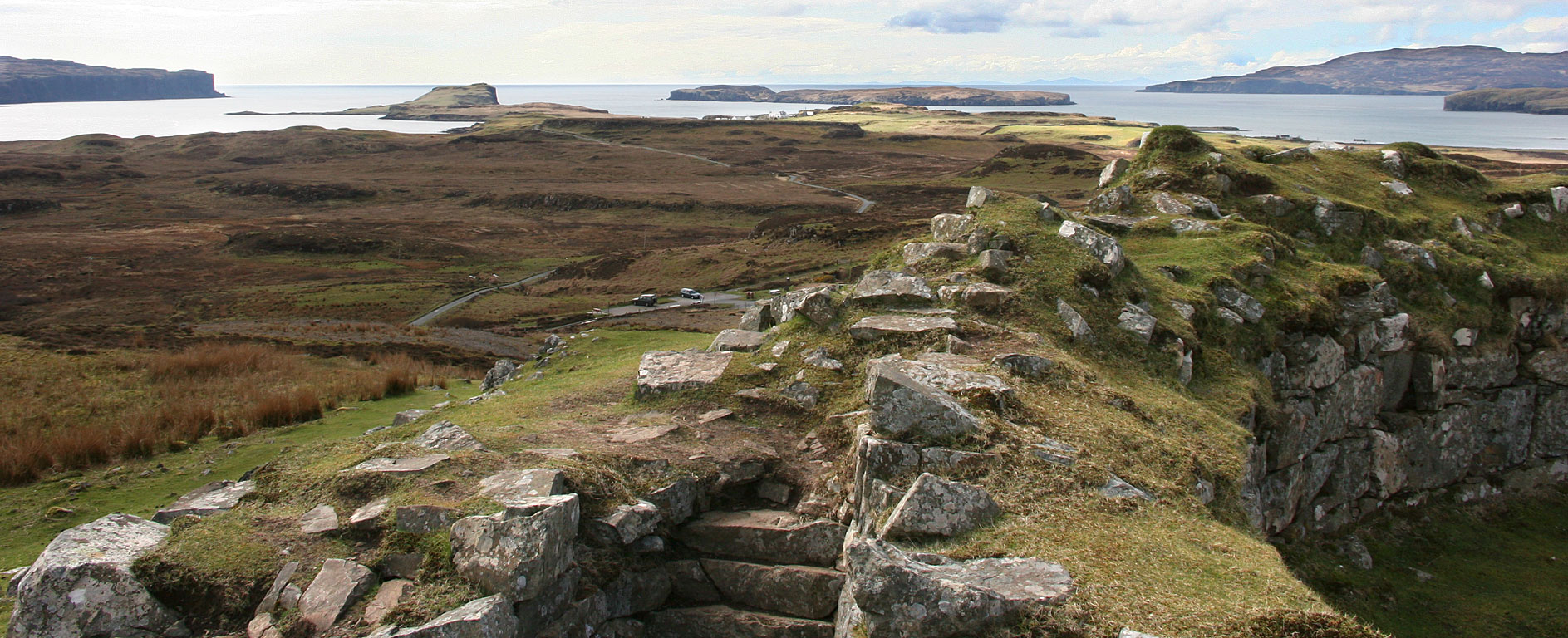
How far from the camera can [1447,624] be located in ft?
41.8

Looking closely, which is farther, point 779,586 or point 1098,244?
point 1098,244

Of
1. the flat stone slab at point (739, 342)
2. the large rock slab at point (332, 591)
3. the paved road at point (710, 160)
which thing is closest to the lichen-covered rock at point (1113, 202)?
the flat stone slab at point (739, 342)

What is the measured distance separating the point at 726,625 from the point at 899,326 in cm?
513

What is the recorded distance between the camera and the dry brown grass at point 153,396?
13357 mm

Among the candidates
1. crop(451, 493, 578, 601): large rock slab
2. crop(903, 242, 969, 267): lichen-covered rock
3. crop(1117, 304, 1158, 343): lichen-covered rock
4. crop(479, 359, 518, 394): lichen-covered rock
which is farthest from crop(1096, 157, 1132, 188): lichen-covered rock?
crop(451, 493, 578, 601): large rock slab

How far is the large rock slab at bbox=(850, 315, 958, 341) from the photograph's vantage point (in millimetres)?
11492

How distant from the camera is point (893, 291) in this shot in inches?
502

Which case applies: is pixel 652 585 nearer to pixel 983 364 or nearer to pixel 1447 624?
pixel 983 364

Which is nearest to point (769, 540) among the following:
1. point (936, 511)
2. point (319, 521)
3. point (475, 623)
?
point (936, 511)

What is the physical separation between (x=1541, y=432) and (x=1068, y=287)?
1347cm

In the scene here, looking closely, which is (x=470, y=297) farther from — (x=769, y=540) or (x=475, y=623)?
(x=475, y=623)

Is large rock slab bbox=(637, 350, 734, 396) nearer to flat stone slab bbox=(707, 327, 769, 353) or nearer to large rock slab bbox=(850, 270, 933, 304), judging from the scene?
flat stone slab bbox=(707, 327, 769, 353)

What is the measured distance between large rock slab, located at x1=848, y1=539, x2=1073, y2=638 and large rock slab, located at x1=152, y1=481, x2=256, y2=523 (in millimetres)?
6126

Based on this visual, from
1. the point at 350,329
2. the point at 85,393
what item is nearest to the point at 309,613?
the point at 85,393
